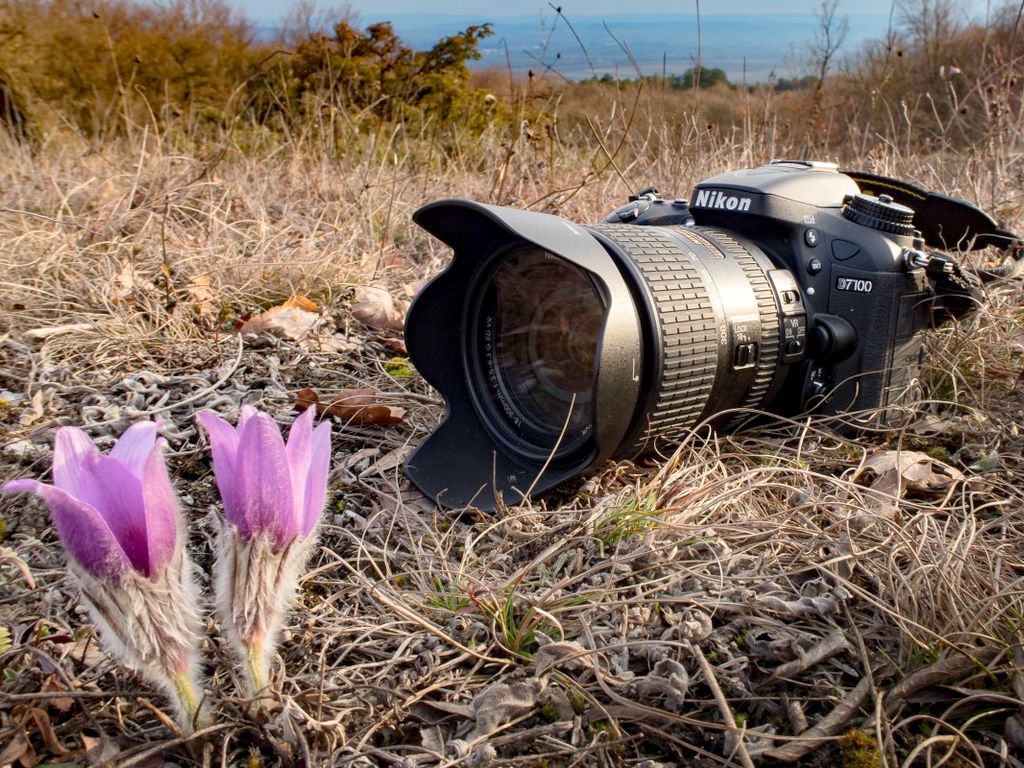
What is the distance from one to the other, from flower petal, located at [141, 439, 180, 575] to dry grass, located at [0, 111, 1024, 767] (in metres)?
0.25

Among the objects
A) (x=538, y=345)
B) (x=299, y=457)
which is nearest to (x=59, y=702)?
(x=299, y=457)

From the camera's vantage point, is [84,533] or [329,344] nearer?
[84,533]

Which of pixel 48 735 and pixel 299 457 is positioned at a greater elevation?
pixel 299 457

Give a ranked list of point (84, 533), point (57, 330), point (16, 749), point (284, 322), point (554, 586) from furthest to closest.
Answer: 1. point (284, 322)
2. point (57, 330)
3. point (554, 586)
4. point (16, 749)
5. point (84, 533)

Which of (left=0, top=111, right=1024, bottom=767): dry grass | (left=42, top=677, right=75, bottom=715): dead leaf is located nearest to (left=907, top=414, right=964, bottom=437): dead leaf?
(left=0, top=111, right=1024, bottom=767): dry grass

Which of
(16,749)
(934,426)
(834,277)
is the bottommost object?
(16,749)

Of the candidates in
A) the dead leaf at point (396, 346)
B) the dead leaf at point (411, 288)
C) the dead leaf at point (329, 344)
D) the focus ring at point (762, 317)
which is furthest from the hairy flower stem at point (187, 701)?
the dead leaf at point (411, 288)

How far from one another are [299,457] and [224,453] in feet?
0.25

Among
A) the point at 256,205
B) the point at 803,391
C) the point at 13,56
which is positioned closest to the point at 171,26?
the point at 13,56

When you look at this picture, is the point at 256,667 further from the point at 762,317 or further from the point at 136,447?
the point at 762,317

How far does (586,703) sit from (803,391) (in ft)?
3.27

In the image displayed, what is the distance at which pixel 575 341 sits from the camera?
1.77m

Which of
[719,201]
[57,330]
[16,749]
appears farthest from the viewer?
[57,330]

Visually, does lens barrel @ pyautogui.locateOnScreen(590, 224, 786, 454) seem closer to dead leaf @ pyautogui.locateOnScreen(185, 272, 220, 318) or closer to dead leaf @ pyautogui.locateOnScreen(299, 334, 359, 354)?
dead leaf @ pyautogui.locateOnScreen(299, 334, 359, 354)
